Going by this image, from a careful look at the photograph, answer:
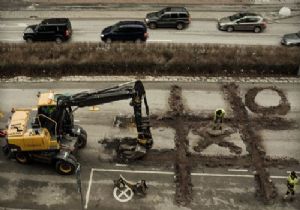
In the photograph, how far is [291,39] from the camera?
1342 inches

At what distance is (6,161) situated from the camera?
23703 millimetres

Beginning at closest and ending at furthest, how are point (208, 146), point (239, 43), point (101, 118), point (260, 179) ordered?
1. point (260, 179)
2. point (208, 146)
3. point (101, 118)
4. point (239, 43)

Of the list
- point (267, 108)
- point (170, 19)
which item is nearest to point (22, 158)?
point (267, 108)

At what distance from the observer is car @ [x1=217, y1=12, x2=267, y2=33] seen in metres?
36.4

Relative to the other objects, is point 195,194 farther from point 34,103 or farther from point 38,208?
point 34,103

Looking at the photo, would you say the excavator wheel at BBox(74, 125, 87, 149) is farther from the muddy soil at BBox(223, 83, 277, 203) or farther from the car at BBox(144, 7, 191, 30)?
the car at BBox(144, 7, 191, 30)

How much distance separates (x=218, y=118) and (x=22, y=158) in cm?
1071

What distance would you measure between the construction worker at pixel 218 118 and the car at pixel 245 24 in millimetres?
12370

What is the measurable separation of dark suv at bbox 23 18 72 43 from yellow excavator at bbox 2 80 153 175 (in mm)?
12554

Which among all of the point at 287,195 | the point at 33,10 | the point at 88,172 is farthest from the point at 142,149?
the point at 33,10

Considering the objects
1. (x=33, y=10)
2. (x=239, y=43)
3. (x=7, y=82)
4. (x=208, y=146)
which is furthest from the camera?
(x=33, y=10)

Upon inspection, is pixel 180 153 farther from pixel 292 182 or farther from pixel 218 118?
pixel 292 182

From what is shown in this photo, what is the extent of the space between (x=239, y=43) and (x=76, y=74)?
12515 mm

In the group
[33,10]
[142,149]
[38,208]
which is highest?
[33,10]
